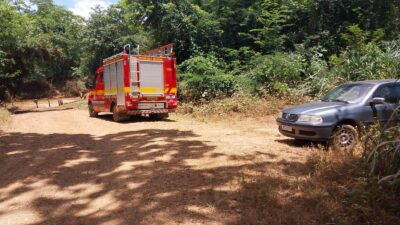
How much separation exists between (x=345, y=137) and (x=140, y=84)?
792 cm

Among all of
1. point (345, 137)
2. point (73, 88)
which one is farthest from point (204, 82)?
point (73, 88)

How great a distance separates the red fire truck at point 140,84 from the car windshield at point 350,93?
683 cm

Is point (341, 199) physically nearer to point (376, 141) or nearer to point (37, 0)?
point (376, 141)

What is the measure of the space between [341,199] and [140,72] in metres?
9.92

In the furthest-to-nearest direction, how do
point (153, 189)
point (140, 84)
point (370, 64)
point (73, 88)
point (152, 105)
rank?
point (73, 88) → point (370, 64) → point (152, 105) → point (140, 84) → point (153, 189)

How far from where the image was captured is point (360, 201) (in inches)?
165

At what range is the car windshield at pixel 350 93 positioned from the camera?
770cm

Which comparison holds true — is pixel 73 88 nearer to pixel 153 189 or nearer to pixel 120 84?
pixel 120 84

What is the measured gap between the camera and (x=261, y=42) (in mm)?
17641

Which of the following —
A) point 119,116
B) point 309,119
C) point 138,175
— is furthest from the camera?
point 119,116

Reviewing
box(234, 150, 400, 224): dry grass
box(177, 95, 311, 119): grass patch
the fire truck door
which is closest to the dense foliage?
box(177, 95, 311, 119): grass patch

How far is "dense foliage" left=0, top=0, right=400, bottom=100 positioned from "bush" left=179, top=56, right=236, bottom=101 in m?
0.05

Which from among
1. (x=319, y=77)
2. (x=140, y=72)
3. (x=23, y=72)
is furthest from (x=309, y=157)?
(x=23, y=72)

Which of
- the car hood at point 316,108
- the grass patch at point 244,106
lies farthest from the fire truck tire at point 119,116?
Answer: the car hood at point 316,108
